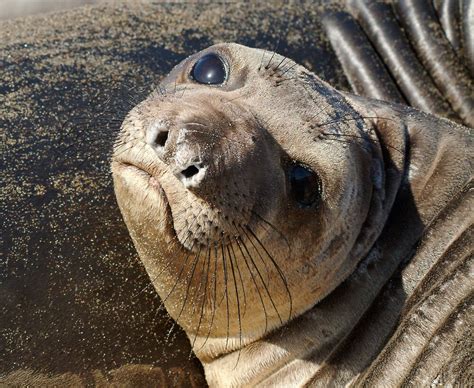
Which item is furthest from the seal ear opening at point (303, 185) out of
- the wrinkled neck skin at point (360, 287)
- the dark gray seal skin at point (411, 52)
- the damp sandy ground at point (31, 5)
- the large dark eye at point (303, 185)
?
the damp sandy ground at point (31, 5)

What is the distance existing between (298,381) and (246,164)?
103 centimetres

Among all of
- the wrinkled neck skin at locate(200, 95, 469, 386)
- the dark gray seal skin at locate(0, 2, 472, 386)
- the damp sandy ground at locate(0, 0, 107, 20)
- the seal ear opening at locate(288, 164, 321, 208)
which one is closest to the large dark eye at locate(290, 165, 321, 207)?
the seal ear opening at locate(288, 164, 321, 208)

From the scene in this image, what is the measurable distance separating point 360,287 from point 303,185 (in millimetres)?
564

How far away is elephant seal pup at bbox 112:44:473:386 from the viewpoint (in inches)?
123

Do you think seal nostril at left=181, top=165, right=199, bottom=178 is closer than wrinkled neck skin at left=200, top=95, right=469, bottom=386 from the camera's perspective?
Yes

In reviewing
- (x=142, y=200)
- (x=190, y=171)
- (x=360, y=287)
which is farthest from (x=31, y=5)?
(x=190, y=171)

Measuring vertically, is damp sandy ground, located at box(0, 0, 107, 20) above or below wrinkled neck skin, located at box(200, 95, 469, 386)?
below

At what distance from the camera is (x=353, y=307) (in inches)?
140

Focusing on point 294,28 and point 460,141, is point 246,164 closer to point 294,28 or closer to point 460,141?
point 460,141

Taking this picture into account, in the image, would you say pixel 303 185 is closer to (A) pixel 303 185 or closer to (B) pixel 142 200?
(A) pixel 303 185

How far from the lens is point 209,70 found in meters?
3.81

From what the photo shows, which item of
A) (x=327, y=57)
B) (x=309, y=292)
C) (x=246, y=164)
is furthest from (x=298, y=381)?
(x=327, y=57)

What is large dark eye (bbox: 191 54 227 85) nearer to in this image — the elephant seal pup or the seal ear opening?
the elephant seal pup

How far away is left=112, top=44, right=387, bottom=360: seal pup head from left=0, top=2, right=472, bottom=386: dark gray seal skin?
231mm
